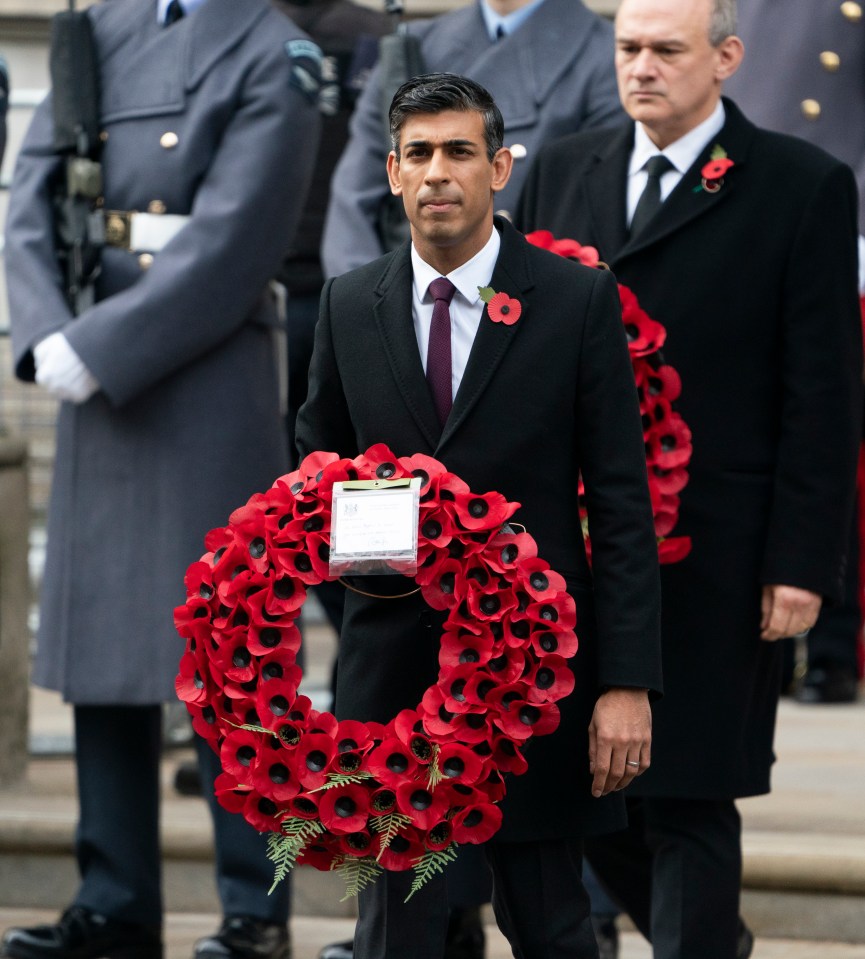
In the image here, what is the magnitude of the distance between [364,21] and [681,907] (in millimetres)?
2772

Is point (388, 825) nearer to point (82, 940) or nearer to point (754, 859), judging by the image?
point (82, 940)

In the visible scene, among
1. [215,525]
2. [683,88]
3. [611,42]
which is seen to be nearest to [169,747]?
[215,525]

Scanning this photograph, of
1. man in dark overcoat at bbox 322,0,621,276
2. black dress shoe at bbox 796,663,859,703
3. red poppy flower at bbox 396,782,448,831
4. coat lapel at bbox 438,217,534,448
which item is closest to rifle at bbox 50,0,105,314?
man in dark overcoat at bbox 322,0,621,276

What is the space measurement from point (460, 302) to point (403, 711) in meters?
0.62

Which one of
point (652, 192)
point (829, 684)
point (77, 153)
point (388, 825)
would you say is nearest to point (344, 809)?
point (388, 825)

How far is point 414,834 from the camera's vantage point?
289 centimetres

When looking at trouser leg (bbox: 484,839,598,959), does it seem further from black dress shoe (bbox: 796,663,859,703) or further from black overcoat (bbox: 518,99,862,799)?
black dress shoe (bbox: 796,663,859,703)

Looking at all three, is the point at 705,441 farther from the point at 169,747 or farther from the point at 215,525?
the point at 169,747

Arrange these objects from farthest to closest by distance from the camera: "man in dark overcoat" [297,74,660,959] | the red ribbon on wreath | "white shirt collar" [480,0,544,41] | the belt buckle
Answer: "white shirt collar" [480,0,544,41], the belt buckle, the red ribbon on wreath, "man in dark overcoat" [297,74,660,959]

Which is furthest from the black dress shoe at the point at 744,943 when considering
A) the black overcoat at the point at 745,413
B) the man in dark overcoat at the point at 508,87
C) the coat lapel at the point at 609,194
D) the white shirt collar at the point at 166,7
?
the white shirt collar at the point at 166,7

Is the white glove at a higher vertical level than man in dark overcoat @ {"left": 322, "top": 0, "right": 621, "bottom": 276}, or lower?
lower

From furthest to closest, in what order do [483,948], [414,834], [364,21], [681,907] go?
[364,21] → [483,948] → [681,907] → [414,834]

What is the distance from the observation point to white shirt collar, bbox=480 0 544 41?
4.64 m

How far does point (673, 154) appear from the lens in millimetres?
3893
